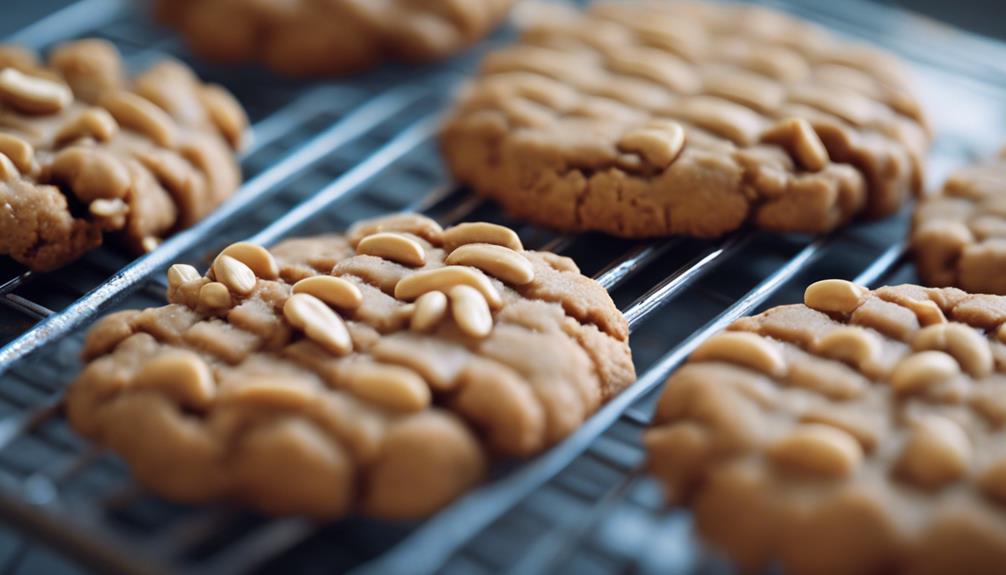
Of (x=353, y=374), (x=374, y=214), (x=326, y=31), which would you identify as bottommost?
(x=374, y=214)

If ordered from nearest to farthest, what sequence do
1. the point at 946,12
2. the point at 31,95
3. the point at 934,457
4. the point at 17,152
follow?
the point at 934,457 → the point at 17,152 → the point at 31,95 → the point at 946,12

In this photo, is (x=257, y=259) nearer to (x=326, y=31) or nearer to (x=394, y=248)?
(x=394, y=248)

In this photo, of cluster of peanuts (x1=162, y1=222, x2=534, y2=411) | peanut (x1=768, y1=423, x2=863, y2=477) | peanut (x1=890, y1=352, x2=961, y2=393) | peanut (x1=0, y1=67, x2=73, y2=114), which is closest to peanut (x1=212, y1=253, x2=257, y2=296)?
cluster of peanuts (x1=162, y1=222, x2=534, y2=411)

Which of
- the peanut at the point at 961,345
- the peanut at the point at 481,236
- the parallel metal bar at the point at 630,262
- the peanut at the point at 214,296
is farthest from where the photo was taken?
the parallel metal bar at the point at 630,262

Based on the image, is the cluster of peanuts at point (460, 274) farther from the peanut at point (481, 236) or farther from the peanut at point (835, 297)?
the peanut at point (835, 297)

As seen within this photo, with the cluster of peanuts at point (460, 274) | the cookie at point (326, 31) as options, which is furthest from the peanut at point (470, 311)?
the cookie at point (326, 31)

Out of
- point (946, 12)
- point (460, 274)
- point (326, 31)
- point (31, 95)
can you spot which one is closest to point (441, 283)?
point (460, 274)
